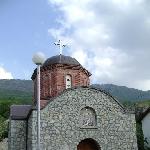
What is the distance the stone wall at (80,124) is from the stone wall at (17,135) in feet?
7.85

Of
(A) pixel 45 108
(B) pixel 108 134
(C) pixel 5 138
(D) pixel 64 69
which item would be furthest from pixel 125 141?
(C) pixel 5 138

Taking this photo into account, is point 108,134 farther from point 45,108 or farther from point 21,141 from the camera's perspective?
point 21,141

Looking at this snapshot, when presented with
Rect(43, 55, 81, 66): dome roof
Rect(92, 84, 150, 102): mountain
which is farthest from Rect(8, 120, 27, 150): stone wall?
Rect(92, 84, 150, 102): mountain

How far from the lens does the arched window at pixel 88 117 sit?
22.7m

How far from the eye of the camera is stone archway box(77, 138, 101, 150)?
2272 centimetres

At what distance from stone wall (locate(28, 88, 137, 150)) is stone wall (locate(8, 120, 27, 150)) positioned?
2393 millimetres

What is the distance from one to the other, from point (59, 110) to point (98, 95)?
2.89 metres

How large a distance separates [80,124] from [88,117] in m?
0.78

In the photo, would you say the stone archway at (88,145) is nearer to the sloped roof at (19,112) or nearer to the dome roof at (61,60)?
the sloped roof at (19,112)

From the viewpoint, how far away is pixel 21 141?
24953mm

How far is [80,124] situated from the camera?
22.4 metres

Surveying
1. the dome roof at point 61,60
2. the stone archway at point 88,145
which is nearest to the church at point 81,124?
the stone archway at point 88,145

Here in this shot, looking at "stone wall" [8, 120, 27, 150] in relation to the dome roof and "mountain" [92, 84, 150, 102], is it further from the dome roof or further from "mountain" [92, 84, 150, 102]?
"mountain" [92, 84, 150, 102]

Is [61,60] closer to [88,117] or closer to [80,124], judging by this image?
[88,117]
